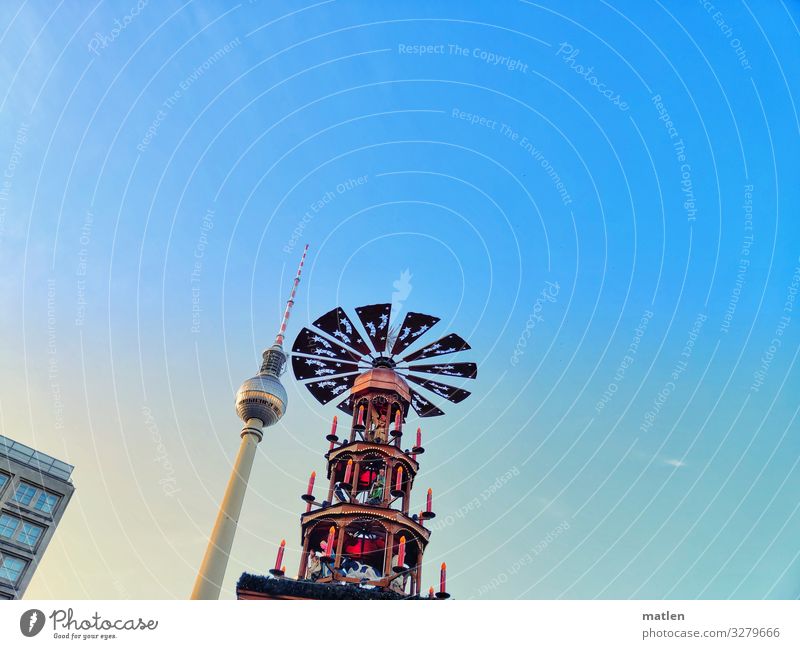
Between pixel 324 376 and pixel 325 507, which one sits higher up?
pixel 324 376

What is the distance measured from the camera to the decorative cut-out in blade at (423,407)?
94.0ft

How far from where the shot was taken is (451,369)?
27.5 m

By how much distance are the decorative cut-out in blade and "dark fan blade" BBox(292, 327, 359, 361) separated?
3.44m

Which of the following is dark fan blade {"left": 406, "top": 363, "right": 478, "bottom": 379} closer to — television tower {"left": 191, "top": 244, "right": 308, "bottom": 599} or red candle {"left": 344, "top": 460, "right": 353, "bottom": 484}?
red candle {"left": 344, "top": 460, "right": 353, "bottom": 484}

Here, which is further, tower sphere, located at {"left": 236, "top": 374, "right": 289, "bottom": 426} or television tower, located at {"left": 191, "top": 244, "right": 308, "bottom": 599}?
tower sphere, located at {"left": 236, "top": 374, "right": 289, "bottom": 426}

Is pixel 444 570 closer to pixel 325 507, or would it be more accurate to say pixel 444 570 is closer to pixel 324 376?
pixel 325 507

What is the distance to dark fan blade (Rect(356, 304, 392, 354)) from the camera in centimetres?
2728

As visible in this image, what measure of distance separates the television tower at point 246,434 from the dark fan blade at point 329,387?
126ft

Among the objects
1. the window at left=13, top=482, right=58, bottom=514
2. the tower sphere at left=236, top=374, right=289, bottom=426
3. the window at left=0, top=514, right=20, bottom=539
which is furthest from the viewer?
the tower sphere at left=236, top=374, right=289, bottom=426

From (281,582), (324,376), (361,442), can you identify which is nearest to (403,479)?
(361,442)
